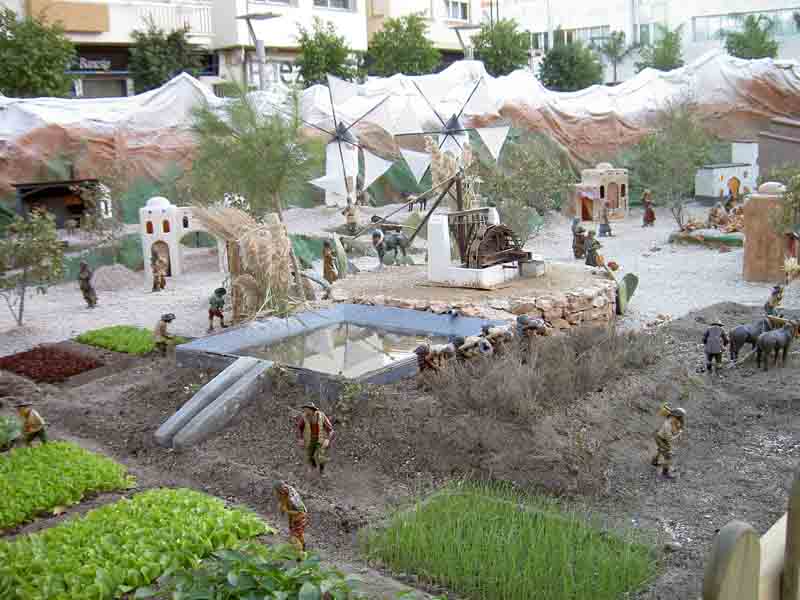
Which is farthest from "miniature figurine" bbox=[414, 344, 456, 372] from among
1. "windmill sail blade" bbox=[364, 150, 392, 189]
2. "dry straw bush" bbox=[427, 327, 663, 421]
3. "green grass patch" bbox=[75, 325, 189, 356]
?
"windmill sail blade" bbox=[364, 150, 392, 189]

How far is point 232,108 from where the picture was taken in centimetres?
1719

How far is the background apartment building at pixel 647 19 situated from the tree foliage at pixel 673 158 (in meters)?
24.2

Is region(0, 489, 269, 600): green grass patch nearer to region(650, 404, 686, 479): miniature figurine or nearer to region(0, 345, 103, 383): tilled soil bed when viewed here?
region(650, 404, 686, 479): miniature figurine

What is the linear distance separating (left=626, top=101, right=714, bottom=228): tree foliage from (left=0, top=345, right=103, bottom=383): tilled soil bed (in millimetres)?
14454

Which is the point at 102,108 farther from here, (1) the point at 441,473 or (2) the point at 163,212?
(1) the point at 441,473

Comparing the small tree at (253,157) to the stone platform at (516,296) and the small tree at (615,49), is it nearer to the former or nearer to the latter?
the stone platform at (516,296)

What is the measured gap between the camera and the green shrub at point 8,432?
9062 mm

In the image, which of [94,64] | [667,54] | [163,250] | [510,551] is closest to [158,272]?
[163,250]

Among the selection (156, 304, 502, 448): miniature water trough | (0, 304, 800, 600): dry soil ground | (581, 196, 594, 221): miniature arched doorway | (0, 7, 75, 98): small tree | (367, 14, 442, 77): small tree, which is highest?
(367, 14, 442, 77): small tree

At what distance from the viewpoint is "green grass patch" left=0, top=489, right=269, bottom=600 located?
5.87 meters

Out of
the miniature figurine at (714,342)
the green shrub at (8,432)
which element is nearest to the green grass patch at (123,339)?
the green shrub at (8,432)

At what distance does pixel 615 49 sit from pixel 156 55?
101ft

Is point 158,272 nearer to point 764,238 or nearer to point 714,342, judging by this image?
point 714,342

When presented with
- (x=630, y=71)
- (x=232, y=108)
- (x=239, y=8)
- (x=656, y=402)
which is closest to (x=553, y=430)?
(x=656, y=402)
